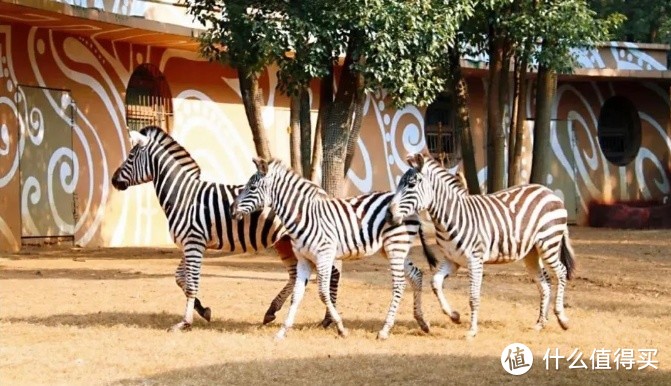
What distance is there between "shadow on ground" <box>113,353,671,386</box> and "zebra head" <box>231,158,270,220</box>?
1.65 m

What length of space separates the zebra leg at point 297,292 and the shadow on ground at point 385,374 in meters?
0.99

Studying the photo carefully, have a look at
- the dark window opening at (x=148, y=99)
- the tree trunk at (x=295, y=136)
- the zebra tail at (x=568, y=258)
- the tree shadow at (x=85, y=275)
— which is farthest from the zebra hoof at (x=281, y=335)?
the dark window opening at (x=148, y=99)

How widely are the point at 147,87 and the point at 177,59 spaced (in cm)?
75

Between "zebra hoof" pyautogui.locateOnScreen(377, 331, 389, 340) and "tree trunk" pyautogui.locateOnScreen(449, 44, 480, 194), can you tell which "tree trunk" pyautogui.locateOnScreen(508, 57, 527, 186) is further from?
"zebra hoof" pyautogui.locateOnScreen(377, 331, 389, 340)

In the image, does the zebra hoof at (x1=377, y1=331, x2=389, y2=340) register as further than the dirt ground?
Yes

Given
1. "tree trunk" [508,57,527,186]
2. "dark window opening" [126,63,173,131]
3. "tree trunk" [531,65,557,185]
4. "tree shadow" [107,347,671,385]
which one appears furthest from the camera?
"dark window opening" [126,63,173,131]

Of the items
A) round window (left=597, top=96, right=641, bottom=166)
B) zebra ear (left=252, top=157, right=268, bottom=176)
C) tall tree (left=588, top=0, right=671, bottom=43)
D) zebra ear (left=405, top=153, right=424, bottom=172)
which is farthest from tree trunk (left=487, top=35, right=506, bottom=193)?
tall tree (left=588, top=0, right=671, bottom=43)

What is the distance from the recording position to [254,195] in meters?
9.31

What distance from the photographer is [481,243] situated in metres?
9.37

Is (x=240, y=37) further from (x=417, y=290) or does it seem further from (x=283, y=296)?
(x=417, y=290)

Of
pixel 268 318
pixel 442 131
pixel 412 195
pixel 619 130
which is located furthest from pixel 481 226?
pixel 619 130

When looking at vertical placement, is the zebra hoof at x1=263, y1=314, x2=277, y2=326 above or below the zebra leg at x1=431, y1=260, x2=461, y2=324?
below

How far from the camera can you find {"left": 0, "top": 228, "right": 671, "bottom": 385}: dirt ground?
760 cm

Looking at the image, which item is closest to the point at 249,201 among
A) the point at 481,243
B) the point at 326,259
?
the point at 326,259
